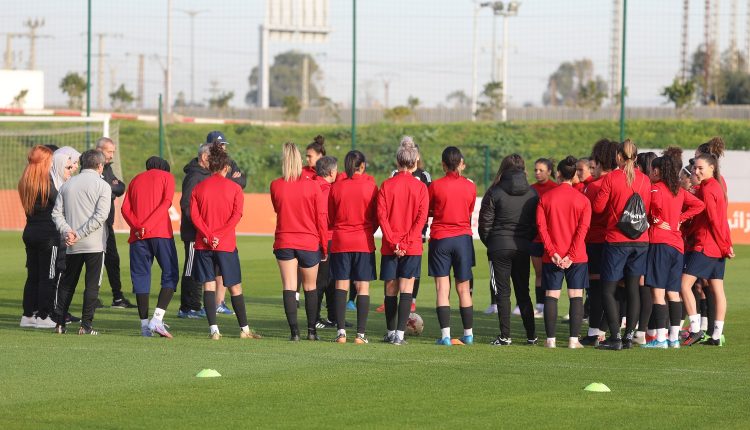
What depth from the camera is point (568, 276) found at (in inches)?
452

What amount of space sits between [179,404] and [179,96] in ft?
270

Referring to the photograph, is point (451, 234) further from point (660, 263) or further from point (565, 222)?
point (660, 263)

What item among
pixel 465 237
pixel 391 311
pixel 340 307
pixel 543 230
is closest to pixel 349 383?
pixel 340 307

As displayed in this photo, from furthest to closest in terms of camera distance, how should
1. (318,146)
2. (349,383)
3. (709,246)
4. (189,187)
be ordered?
(189,187)
(318,146)
(709,246)
(349,383)

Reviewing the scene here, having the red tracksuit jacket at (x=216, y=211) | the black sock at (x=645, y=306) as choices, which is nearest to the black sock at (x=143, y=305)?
the red tracksuit jacket at (x=216, y=211)

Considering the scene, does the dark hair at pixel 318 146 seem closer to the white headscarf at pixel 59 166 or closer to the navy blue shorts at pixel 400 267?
the navy blue shorts at pixel 400 267

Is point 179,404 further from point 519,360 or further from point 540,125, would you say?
point 540,125

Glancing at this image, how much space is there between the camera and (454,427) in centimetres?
734

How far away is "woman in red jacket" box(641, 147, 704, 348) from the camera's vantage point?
11.5 m

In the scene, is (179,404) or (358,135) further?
(358,135)

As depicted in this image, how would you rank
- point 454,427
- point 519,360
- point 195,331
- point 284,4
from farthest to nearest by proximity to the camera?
point 284,4
point 195,331
point 519,360
point 454,427

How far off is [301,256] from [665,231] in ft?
11.4

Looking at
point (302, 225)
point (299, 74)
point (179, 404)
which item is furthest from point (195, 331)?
point (299, 74)

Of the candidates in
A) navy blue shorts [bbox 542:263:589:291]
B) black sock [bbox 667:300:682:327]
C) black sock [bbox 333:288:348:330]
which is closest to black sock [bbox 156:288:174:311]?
black sock [bbox 333:288:348:330]
